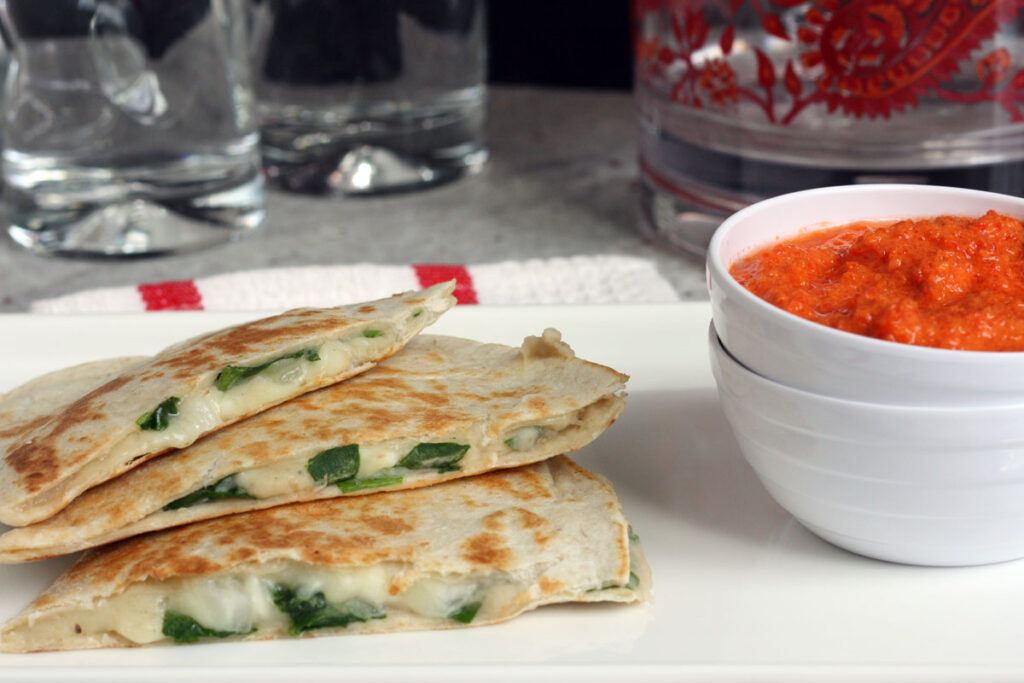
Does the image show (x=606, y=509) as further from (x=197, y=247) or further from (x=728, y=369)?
(x=197, y=247)

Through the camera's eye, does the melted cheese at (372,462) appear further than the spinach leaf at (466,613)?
Yes

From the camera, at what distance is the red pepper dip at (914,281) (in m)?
1.46

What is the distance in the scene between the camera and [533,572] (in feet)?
4.88

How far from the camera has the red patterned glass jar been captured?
2.68 metres

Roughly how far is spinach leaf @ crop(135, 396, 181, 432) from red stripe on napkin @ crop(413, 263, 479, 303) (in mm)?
1048

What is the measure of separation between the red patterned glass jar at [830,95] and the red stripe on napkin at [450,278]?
69cm

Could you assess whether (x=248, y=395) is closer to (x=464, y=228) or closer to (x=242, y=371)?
(x=242, y=371)

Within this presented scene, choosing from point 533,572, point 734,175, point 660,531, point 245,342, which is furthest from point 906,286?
point 734,175

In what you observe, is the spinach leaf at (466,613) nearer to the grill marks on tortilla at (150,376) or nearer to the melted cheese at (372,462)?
the melted cheese at (372,462)

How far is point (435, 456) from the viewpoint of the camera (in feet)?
5.50

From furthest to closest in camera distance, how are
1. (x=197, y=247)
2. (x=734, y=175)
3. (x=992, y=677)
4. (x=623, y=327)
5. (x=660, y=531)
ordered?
(x=197, y=247)
(x=734, y=175)
(x=623, y=327)
(x=660, y=531)
(x=992, y=677)

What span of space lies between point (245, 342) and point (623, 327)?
739 mm

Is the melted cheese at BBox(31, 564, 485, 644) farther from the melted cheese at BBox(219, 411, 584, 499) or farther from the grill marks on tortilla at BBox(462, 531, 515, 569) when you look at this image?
the melted cheese at BBox(219, 411, 584, 499)

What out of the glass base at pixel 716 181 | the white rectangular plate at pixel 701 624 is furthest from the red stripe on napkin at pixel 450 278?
the white rectangular plate at pixel 701 624
